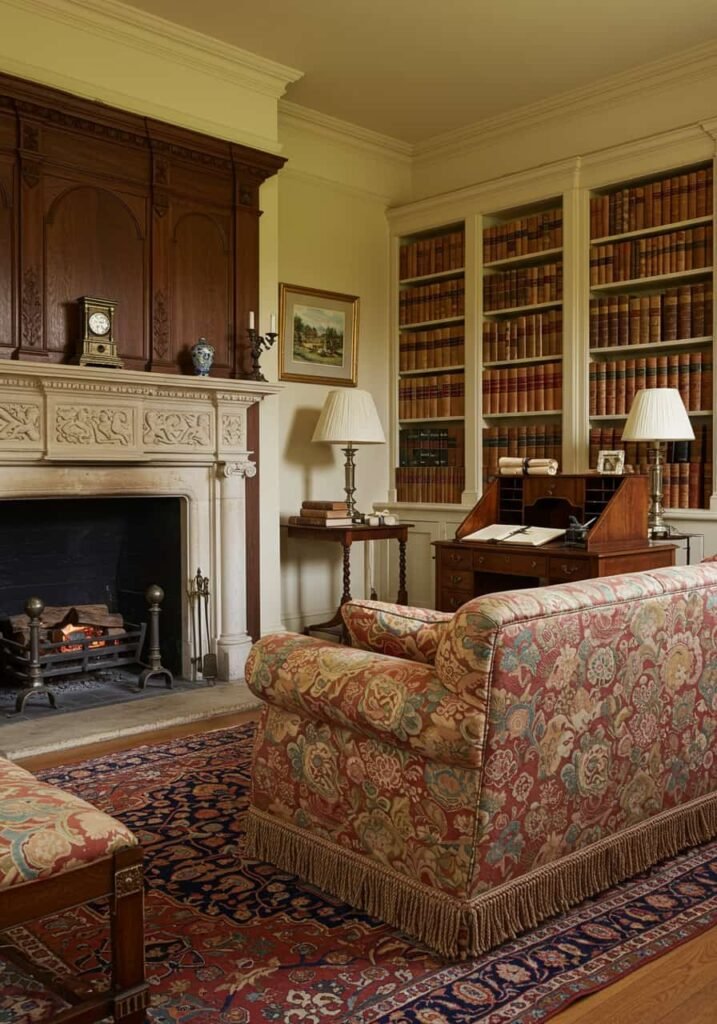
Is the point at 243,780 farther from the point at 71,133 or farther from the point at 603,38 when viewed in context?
the point at 603,38

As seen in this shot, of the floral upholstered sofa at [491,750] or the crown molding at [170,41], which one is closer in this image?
the floral upholstered sofa at [491,750]

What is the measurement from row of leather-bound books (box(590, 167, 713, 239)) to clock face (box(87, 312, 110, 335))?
2687mm

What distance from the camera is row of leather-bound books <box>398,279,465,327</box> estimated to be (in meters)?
5.82

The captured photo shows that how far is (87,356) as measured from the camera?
4191 millimetres

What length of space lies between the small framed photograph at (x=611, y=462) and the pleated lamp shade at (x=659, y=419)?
252 millimetres

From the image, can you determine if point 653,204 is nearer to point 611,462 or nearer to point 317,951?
point 611,462

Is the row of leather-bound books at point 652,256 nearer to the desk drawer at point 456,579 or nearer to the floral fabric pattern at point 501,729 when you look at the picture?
the desk drawer at point 456,579

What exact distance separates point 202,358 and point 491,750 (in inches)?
122

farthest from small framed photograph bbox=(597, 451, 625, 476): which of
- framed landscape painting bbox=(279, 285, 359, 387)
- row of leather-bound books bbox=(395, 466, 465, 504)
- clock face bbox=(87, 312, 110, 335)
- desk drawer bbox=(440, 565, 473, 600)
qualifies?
clock face bbox=(87, 312, 110, 335)

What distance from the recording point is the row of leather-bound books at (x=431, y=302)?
5.82 meters

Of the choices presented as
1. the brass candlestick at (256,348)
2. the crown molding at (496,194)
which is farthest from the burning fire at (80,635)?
the crown molding at (496,194)

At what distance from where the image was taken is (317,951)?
2053 millimetres

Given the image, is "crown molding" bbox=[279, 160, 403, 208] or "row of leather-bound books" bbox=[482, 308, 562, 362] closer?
"row of leather-bound books" bbox=[482, 308, 562, 362]

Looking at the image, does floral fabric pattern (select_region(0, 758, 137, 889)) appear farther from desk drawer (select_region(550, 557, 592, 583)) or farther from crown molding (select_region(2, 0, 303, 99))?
crown molding (select_region(2, 0, 303, 99))
